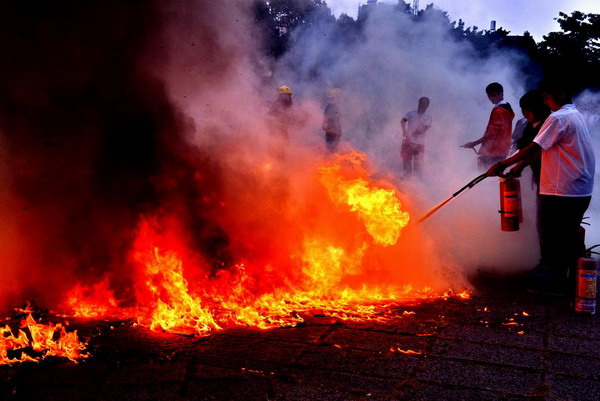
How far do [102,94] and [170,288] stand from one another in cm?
194

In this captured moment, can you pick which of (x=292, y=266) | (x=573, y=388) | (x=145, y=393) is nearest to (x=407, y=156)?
(x=292, y=266)

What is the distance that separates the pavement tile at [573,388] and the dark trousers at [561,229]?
211 centimetres

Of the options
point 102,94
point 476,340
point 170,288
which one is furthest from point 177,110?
point 476,340

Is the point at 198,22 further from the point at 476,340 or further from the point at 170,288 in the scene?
the point at 476,340

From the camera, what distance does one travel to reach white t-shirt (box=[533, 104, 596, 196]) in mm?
5109

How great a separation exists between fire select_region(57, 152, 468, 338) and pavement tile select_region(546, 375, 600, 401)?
145 cm

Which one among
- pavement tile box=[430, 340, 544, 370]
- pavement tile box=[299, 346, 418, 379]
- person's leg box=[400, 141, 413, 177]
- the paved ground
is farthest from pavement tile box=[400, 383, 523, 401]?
person's leg box=[400, 141, 413, 177]

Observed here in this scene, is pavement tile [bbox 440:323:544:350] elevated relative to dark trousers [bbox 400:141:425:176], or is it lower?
lower

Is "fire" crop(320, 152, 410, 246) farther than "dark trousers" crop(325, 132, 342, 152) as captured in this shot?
No

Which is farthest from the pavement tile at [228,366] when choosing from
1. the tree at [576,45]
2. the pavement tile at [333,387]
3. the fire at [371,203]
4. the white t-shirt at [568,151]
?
the tree at [576,45]

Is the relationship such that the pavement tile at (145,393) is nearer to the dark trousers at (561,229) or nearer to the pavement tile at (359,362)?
the pavement tile at (359,362)

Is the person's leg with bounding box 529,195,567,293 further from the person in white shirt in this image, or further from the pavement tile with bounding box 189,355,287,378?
the person in white shirt

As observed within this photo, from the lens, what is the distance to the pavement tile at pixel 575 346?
3853 millimetres

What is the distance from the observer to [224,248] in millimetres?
5164
